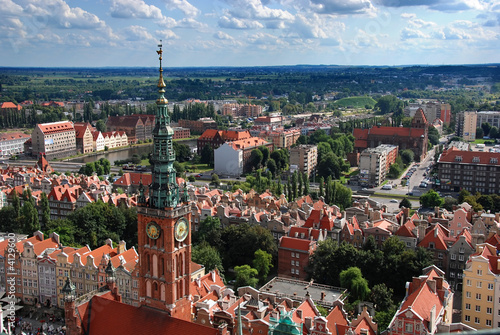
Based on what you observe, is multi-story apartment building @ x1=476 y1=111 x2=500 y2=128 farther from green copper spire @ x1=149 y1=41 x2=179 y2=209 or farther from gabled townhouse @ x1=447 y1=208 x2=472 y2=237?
green copper spire @ x1=149 y1=41 x2=179 y2=209

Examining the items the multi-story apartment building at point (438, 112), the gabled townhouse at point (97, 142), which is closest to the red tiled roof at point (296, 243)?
the gabled townhouse at point (97, 142)

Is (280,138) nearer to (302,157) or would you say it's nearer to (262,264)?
(302,157)

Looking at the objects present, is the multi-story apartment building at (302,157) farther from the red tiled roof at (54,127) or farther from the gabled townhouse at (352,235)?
the red tiled roof at (54,127)

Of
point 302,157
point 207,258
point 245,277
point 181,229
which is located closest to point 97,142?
point 302,157

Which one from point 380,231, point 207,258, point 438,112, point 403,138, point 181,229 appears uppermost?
point 181,229

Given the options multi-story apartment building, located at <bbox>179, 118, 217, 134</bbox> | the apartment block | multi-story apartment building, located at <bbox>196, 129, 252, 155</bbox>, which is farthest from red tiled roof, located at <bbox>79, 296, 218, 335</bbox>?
multi-story apartment building, located at <bbox>179, 118, 217, 134</bbox>

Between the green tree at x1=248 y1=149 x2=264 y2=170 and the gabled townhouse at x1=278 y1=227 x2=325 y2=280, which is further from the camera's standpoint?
the green tree at x1=248 y1=149 x2=264 y2=170
